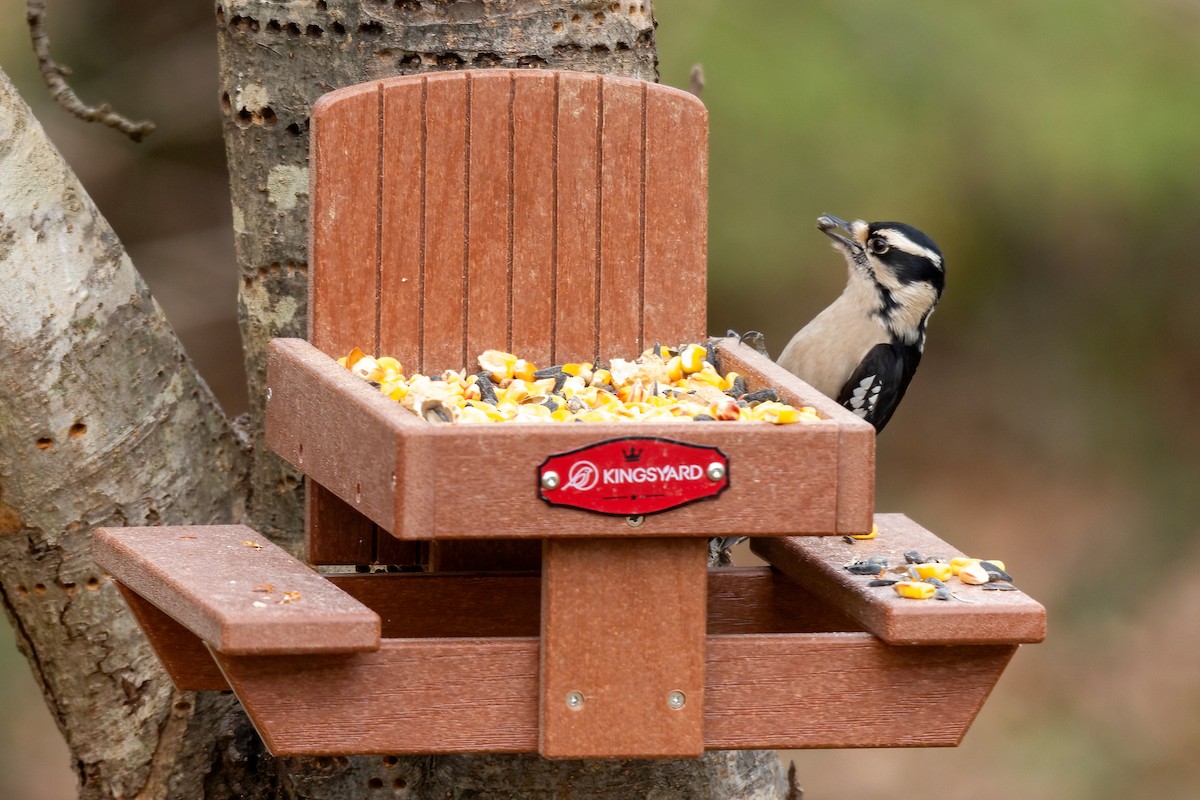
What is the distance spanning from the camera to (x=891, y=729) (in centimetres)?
231

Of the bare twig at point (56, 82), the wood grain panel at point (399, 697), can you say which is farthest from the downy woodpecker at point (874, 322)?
the wood grain panel at point (399, 697)

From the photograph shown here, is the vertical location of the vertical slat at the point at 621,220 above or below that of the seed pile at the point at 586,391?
above

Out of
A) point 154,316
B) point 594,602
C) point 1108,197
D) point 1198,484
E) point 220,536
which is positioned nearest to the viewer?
point 594,602

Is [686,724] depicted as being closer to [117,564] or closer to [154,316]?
[117,564]

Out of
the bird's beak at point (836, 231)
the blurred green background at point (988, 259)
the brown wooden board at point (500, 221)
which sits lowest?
the blurred green background at point (988, 259)

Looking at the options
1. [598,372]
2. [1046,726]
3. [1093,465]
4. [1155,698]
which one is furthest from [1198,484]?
[598,372]

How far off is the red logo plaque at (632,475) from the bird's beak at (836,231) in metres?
1.53

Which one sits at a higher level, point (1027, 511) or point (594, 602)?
point (594, 602)

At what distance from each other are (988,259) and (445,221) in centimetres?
511

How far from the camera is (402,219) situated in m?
2.61

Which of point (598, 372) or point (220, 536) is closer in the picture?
point (220, 536)

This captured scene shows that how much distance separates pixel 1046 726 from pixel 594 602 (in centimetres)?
556

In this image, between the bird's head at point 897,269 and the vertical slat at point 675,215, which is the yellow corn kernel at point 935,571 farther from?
the bird's head at point 897,269

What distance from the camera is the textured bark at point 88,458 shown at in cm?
262
